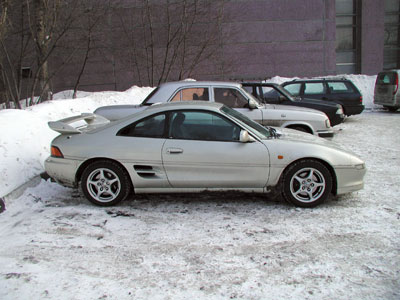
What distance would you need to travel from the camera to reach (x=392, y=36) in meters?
25.3

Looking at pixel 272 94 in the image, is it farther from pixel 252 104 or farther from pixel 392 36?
pixel 392 36

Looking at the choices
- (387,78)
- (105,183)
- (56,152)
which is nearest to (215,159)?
(105,183)

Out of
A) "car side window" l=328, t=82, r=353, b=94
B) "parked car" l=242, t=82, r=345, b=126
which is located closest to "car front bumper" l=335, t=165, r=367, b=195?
"parked car" l=242, t=82, r=345, b=126

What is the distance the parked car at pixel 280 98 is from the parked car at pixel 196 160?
417cm

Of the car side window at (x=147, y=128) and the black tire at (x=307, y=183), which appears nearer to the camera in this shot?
the black tire at (x=307, y=183)

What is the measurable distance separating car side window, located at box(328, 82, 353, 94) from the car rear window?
9.85 ft

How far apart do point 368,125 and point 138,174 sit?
10081 millimetres

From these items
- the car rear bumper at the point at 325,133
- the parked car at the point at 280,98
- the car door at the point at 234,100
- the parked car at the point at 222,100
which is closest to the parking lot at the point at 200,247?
the car rear bumper at the point at 325,133

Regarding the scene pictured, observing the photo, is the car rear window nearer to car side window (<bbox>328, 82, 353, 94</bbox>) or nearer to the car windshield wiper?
car side window (<bbox>328, 82, 353, 94</bbox>)

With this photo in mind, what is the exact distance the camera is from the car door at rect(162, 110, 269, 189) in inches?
198

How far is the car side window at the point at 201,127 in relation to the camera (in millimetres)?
5156

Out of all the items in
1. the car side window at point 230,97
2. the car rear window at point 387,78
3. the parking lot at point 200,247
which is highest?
the car rear window at point 387,78

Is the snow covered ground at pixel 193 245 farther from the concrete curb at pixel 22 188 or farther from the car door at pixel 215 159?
the car door at pixel 215 159

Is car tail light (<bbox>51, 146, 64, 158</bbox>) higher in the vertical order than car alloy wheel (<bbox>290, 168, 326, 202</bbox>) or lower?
higher
